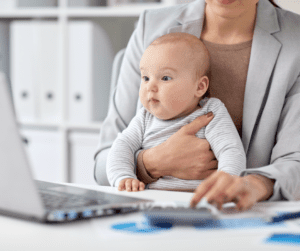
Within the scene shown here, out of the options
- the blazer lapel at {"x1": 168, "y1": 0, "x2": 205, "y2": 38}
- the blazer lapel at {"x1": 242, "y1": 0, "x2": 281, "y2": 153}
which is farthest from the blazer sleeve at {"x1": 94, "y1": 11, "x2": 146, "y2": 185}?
the blazer lapel at {"x1": 242, "y1": 0, "x2": 281, "y2": 153}

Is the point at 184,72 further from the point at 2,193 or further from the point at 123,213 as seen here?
the point at 2,193

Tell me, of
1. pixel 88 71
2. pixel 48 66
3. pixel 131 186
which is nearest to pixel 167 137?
pixel 131 186

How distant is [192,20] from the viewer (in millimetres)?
1338

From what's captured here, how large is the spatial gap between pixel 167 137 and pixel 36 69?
1488mm

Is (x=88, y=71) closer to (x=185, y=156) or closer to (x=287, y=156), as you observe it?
(x=185, y=156)

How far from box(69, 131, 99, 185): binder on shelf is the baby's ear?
127 centimetres

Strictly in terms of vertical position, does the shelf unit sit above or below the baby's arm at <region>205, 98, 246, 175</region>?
below

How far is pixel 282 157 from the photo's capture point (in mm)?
1121

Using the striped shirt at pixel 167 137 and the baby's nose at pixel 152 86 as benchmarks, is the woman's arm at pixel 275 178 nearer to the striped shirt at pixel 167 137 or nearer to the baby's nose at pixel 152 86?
the striped shirt at pixel 167 137

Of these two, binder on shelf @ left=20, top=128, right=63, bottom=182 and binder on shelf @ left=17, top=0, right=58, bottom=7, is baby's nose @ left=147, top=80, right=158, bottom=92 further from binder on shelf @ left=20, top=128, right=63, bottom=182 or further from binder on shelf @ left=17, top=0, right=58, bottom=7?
binder on shelf @ left=17, top=0, right=58, bottom=7

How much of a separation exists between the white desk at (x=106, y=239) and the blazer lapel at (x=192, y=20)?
0.82 metres

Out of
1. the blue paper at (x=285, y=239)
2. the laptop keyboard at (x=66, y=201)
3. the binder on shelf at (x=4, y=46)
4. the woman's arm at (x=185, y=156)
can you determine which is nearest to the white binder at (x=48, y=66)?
the binder on shelf at (x=4, y=46)

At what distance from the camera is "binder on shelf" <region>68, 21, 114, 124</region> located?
2.31 meters

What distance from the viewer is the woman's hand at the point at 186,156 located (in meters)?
1.11
